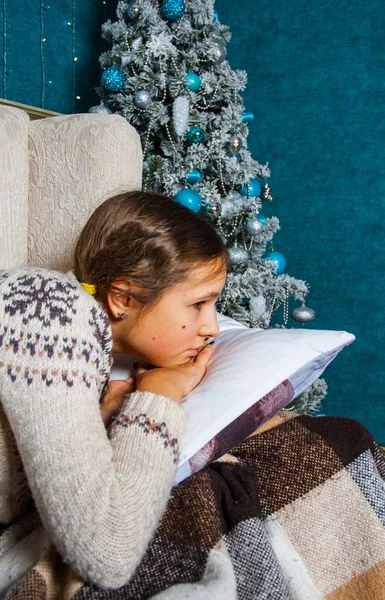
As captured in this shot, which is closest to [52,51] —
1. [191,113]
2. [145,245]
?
[191,113]

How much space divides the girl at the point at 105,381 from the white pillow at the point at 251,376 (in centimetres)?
4

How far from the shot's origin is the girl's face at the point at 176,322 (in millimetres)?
966

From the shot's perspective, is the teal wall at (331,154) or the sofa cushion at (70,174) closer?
the sofa cushion at (70,174)

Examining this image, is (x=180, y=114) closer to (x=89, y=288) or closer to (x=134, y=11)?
(x=134, y=11)

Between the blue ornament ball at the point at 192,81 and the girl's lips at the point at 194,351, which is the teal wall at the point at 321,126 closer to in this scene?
the blue ornament ball at the point at 192,81

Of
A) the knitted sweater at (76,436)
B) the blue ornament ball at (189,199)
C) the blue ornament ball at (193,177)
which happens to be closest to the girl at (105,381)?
the knitted sweater at (76,436)

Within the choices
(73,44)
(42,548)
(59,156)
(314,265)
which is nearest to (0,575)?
(42,548)

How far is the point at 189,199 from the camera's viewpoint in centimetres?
169

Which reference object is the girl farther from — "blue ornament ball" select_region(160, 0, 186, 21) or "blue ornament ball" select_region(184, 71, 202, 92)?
"blue ornament ball" select_region(160, 0, 186, 21)

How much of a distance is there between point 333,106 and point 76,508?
7.08ft

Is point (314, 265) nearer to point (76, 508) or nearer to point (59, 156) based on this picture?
point (59, 156)

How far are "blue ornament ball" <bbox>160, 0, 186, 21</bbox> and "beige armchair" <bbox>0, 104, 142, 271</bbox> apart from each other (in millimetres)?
744

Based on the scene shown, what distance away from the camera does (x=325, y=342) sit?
3.30 feet

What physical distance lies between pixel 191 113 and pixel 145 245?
38.4 inches
